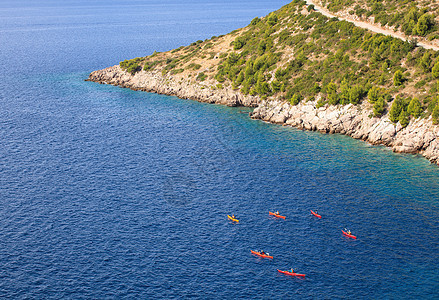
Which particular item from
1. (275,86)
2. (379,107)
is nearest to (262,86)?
(275,86)

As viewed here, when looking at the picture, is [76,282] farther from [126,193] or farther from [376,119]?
[376,119]

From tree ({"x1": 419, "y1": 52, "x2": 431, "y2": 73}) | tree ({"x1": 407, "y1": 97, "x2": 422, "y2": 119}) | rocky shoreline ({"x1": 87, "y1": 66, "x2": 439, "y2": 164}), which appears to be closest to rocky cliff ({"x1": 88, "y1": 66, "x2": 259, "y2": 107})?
rocky shoreline ({"x1": 87, "y1": 66, "x2": 439, "y2": 164})

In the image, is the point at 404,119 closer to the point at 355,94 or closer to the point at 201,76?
the point at 355,94

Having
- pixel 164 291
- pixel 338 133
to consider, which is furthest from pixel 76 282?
pixel 338 133

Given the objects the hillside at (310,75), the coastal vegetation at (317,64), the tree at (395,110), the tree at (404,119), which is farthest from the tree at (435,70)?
the tree at (404,119)

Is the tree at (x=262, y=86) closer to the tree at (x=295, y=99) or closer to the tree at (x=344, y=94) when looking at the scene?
the tree at (x=295, y=99)

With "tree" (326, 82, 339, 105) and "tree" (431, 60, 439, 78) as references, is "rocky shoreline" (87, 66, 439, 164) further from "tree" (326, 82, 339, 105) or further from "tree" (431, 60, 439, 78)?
"tree" (431, 60, 439, 78)

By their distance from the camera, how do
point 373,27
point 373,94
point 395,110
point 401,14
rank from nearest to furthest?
point 395,110 < point 373,94 < point 401,14 < point 373,27
